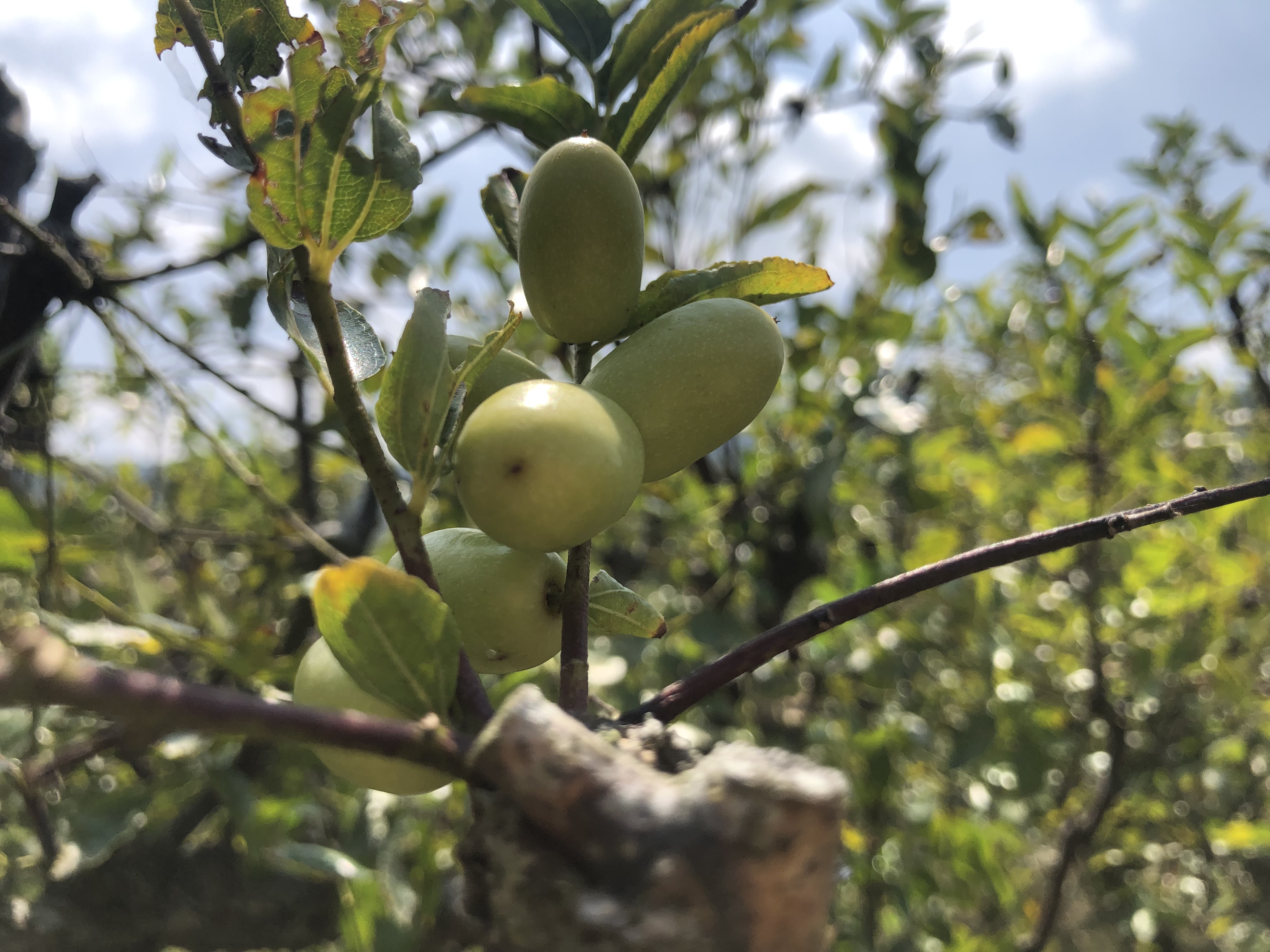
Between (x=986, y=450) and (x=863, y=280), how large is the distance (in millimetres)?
1306

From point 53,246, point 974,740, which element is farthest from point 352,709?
point 974,740

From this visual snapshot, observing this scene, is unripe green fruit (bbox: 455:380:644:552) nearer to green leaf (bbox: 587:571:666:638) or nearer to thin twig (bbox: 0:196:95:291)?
green leaf (bbox: 587:571:666:638)

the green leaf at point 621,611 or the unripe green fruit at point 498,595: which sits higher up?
the unripe green fruit at point 498,595

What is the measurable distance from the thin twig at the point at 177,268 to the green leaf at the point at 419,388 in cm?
68

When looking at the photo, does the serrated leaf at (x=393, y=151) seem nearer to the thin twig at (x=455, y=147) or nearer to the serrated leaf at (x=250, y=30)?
the serrated leaf at (x=250, y=30)

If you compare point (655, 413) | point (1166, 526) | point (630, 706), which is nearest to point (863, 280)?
point (630, 706)

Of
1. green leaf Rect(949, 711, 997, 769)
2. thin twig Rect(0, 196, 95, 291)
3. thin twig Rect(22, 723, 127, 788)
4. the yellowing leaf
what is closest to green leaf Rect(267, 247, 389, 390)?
thin twig Rect(22, 723, 127, 788)

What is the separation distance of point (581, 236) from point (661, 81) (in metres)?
0.11

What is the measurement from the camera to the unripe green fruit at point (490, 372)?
46cm

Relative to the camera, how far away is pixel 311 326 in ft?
1.45

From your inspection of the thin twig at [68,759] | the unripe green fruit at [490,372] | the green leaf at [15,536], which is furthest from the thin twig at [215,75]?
the green leaf at [15,536]

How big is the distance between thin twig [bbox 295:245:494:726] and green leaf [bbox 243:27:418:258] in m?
0.02

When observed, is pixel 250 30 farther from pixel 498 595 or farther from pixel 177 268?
pixel 177 268

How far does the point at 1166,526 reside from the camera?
1.81 metres
